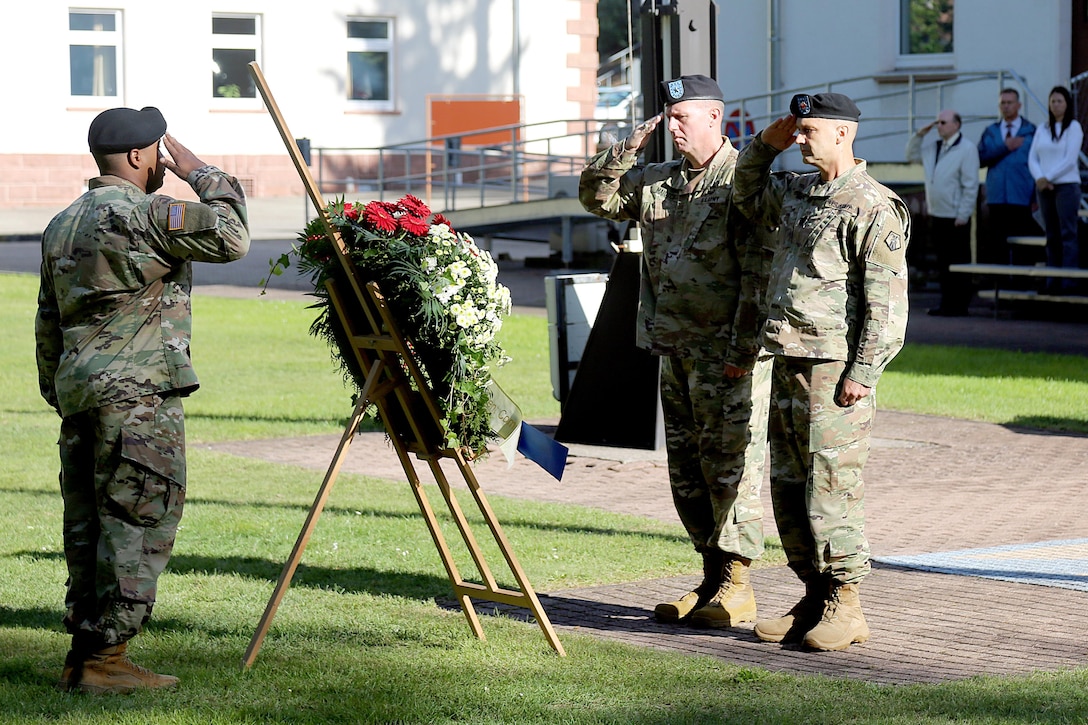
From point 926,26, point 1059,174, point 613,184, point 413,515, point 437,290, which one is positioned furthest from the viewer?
point 926,26

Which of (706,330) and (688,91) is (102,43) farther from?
(706,330)

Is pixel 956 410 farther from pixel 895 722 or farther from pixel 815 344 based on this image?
pixel 895 722

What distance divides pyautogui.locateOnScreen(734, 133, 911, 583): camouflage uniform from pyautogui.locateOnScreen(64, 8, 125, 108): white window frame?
3182 centimetres

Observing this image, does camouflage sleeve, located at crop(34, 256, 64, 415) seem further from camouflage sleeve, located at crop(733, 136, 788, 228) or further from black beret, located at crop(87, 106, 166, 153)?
camouflage sleeve, located at crop(733, 136, 788, 228)

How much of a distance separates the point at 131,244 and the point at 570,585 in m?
2.88

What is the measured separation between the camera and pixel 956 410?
1273 cm

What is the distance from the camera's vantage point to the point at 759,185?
241 inches

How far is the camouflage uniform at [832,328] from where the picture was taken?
230 inches

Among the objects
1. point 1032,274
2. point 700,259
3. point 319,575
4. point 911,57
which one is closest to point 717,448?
point 700,259

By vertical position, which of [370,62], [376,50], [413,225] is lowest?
[413,225]

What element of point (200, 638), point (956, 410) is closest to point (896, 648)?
point (200, 638)

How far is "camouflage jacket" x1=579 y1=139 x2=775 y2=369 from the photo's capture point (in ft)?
20.7

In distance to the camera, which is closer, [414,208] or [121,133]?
[121,133]

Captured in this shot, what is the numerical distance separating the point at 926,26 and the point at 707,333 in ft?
61.8
